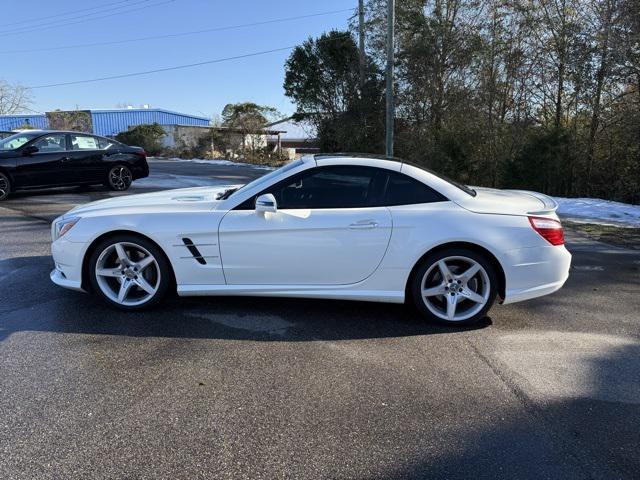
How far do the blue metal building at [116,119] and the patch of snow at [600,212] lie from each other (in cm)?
4906

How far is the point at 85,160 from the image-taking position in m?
11.1

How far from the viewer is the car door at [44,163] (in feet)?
33.9

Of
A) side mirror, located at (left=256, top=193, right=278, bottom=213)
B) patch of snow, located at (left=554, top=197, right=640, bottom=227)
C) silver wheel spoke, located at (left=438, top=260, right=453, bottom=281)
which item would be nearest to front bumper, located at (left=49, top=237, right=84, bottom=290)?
side mirror, located at (left=256, top=193, right=278, bottom=213)

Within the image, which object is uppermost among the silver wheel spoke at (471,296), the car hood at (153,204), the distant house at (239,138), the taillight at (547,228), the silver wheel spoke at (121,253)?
the distant house at (239,138)

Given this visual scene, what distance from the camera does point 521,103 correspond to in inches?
601

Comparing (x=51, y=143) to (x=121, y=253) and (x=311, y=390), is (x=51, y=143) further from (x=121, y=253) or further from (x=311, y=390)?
(x=311, y=390)

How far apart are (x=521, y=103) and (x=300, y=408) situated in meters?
14.7

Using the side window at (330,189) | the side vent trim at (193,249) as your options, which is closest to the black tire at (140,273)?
the side vent trim at (193,249)

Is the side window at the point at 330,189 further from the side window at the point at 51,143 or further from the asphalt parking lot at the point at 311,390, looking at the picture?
the side window at the point at 51,143

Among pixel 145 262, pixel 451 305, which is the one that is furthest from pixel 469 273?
pixel 145 262

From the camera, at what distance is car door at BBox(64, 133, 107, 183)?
35.8 ft

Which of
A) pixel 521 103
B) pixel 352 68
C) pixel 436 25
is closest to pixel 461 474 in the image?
pixel 521 103

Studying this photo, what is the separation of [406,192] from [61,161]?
356 inches

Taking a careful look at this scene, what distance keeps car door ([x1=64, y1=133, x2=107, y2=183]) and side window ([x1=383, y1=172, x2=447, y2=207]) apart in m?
8.96
